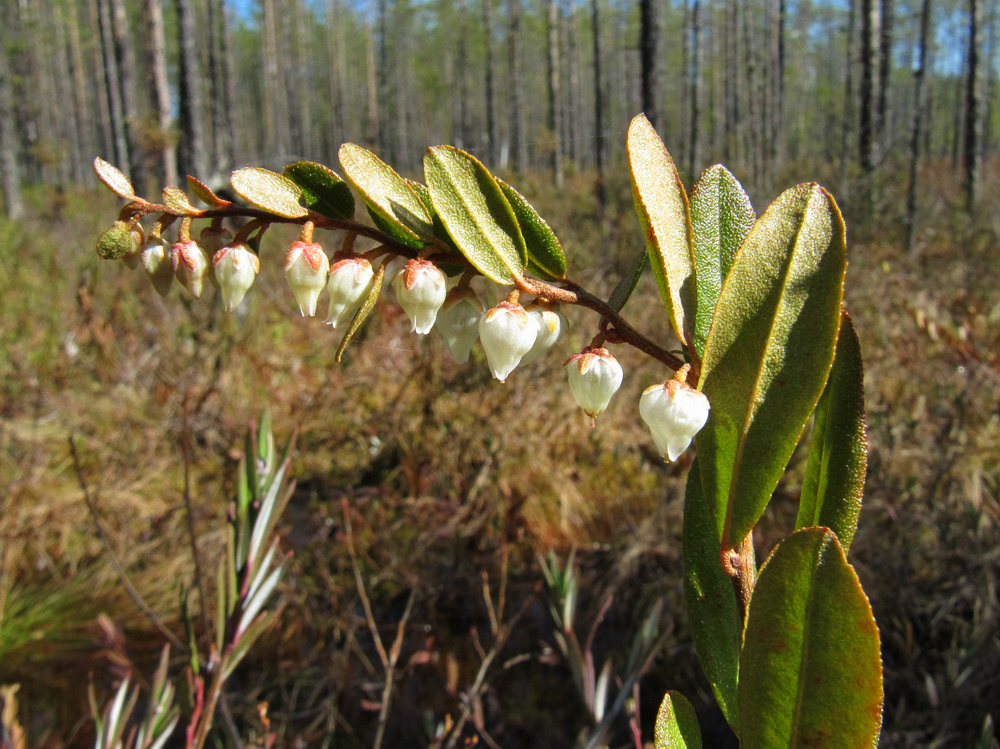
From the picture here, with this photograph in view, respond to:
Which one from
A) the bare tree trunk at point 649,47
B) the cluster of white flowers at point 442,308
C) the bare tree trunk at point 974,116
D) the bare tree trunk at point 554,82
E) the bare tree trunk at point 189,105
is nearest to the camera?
the cluster of white flowers at point 442,308

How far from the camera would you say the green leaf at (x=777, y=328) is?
1.65 ft

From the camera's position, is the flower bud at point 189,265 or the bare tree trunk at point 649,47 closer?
the flower bud at point 189,265

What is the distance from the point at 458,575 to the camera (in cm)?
249

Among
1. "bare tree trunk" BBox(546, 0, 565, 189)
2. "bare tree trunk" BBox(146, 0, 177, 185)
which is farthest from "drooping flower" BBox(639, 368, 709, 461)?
"bare tree trunk" BBox(546, 0, 565, 189)

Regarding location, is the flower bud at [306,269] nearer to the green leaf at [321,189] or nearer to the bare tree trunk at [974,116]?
the green leaf at [321,189]

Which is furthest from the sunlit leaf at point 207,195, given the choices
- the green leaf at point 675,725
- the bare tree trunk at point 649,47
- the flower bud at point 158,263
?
the bare tree trunk at point 649,47

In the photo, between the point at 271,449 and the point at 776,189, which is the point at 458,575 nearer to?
the point at 271,449

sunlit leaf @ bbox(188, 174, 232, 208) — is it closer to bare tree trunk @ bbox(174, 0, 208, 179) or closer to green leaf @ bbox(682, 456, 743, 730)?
green leaf @ bbox(682, 456, 743, 730)

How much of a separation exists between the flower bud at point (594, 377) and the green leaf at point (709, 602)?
0.34 feet

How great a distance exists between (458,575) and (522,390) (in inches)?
33.0

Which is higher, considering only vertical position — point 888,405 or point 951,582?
point 888,405

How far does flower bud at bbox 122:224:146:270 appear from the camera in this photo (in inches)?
27.5

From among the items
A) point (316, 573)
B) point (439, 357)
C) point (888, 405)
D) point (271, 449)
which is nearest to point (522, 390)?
point (439, 357)

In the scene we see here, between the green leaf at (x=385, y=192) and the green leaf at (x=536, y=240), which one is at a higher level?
the green leaf at (x=385, y=192)
